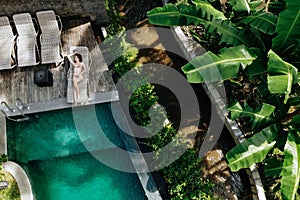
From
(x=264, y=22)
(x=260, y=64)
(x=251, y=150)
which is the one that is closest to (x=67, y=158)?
(x=251, y=150)

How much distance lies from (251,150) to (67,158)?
5052 millimetres

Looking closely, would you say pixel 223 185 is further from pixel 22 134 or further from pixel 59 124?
pixel 22 134

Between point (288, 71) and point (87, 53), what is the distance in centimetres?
599

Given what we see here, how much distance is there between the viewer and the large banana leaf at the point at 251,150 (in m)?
7.39

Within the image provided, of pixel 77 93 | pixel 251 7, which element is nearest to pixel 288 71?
pixel 251 7

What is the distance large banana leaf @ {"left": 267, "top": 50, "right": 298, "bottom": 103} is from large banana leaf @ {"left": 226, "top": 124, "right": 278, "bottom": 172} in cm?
108

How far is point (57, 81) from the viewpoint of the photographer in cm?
1120

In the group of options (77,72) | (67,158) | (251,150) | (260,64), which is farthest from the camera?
(77,72)

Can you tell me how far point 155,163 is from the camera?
9.67m

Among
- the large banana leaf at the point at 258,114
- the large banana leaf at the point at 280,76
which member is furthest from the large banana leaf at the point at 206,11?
the large banana leaf at the point at 258,114

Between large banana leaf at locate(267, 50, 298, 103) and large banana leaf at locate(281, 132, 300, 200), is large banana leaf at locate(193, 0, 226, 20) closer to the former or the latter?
large banana leaf at locate(267, 50, 298, 103)

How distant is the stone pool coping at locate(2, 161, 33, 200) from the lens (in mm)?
9789

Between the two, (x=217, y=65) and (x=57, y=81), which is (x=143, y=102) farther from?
(x=217, y=65)

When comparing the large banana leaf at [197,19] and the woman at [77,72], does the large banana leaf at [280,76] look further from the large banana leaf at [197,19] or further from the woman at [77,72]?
the woman at [77,72]
